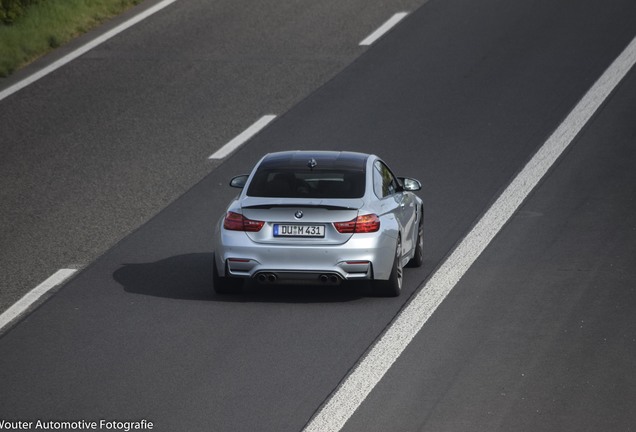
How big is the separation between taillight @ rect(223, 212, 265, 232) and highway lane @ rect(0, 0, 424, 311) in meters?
2.31

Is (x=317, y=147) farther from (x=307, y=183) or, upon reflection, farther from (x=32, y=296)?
(x=32, y=296)

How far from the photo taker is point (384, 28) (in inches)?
1056

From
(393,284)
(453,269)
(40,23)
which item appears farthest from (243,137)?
(393,284)

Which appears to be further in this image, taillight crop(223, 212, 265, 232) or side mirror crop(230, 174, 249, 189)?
side mirror crop(230, 174, 249, 189)

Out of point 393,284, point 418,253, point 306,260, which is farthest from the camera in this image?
point 418,253

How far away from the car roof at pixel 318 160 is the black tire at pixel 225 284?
1.23 meters

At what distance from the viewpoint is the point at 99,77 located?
23953 mm

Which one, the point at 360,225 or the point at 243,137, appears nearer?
the point at 360,225

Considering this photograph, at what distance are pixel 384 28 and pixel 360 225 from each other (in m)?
14.7

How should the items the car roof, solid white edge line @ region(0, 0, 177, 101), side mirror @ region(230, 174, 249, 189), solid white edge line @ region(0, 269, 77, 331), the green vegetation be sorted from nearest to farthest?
solid white edge line @ region(0, 269, 77, 331)
the car roof
side mirror @ region(230, 174, 249, 189)
solid white edge line @ region(0, 0, 177, 101)
the green vegetation

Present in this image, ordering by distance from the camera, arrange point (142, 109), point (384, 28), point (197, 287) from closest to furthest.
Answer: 1. point (197, 287)
2. point (142, 109)
3. point (384, 28)

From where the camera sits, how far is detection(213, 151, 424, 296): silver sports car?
12.6 m

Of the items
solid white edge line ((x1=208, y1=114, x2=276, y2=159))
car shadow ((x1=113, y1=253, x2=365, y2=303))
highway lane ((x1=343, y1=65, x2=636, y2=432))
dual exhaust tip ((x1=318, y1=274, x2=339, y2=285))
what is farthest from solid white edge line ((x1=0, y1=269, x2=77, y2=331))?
solid white edge line ((x1=208, y1=114, x2=276, y2=159))

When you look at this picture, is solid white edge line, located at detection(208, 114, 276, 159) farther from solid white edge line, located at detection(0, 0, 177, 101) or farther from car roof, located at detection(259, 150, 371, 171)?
car roof, located at detection(259, 150, 371, 171)
